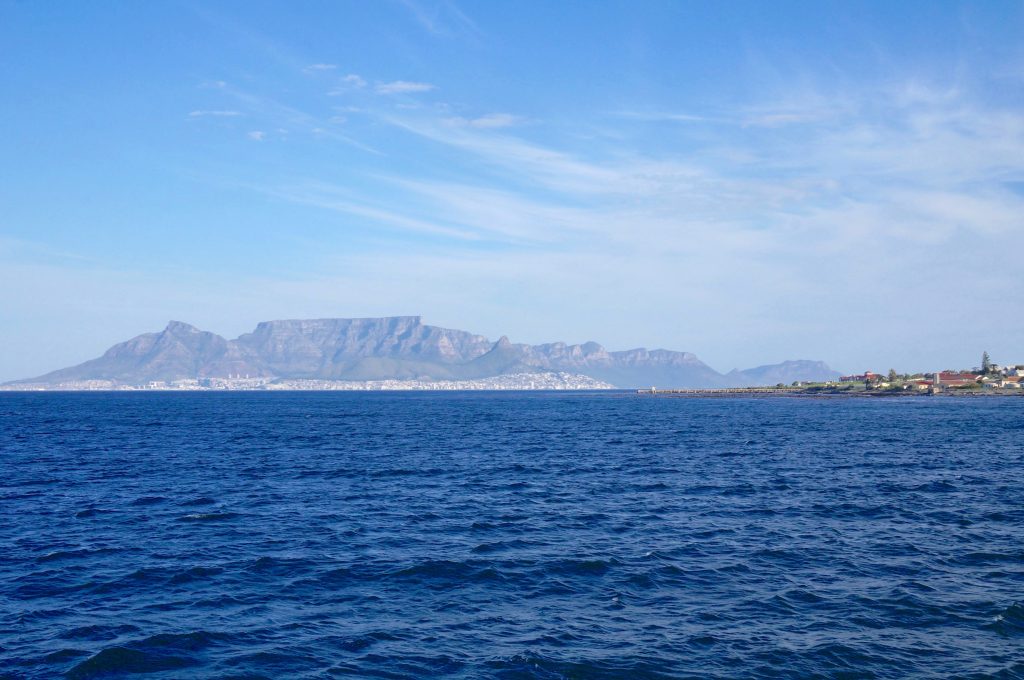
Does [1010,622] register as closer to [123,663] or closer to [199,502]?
[123,663]

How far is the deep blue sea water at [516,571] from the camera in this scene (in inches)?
892

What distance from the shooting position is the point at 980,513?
43.5 metres

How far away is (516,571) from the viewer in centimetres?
3181

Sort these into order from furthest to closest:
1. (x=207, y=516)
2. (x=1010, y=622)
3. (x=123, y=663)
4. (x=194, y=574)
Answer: (x=207, y=516) < (x=194, y=574) < (x=1010, y=622) < (x=123, y=663)

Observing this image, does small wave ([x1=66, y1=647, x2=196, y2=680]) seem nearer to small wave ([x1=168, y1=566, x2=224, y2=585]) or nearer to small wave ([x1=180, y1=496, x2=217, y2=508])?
small wave ([x1=168, y1=566, x2=224, y2=585])

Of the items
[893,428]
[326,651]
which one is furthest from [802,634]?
[893,428]

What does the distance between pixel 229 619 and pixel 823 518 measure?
3142 centimetres

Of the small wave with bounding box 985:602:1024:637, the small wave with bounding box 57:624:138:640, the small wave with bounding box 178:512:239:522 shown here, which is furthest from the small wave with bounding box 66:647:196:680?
the small wave with bounding box 985:602:1024:637

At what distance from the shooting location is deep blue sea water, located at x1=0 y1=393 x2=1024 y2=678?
22.7 m

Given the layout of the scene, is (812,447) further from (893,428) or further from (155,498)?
(155,498)

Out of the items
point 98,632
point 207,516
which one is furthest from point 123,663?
point 207,516

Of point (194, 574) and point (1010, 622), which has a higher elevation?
point (1010, 622)

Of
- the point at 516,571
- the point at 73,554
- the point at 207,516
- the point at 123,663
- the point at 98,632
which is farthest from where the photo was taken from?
the point at 207,516

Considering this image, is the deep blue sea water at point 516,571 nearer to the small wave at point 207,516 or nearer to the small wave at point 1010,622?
the small wave at point 1010,622
